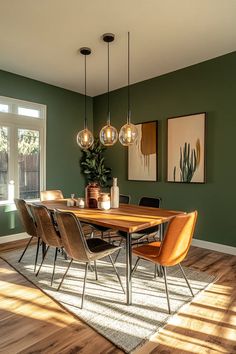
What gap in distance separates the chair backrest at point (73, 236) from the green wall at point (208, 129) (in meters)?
2.42

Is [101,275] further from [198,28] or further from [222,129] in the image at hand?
[198,28]

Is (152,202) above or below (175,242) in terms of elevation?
above

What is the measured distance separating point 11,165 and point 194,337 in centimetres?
391

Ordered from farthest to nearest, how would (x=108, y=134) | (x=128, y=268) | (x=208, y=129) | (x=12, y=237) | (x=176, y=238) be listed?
(x=12, y=237), (x=208, y=129), (x=108, y=134), (x=128, y=268), (x=176, y=238)

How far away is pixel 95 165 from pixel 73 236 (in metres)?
3.32

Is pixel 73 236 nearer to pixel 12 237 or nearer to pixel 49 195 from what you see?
pixel 49 195

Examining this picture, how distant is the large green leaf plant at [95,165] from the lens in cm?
552

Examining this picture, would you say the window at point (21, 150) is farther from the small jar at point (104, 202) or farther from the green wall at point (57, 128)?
the small jar at point (104, 202)

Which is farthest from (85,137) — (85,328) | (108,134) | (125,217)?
(85,328)

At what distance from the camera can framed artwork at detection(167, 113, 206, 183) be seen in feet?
13.3

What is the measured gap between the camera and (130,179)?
5133mm

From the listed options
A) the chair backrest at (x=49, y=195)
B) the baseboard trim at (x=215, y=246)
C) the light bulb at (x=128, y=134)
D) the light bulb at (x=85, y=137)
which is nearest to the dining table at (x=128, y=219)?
the light bulb at (x=128, y=134)

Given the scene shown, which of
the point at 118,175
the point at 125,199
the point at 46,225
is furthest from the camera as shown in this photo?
the point at 118,175

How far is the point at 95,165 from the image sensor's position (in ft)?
18.2
